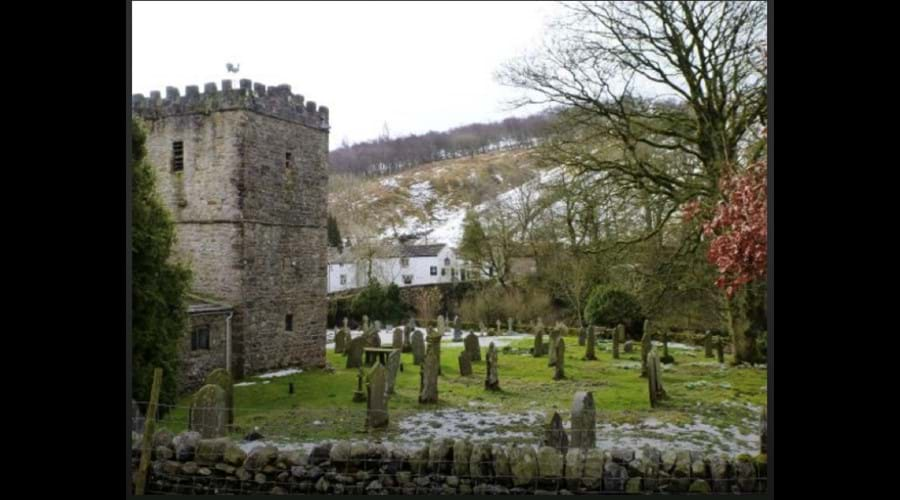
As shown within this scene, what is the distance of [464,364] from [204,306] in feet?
9.10

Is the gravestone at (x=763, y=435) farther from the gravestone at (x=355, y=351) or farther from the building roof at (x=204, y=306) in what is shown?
the building roof at (x=204, y=306)

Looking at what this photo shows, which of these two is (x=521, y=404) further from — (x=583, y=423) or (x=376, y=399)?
(x=376, y=399)

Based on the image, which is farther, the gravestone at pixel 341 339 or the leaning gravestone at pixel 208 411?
the gravestone at pixel 341 339

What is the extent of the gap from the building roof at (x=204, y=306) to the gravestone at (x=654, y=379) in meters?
4.34

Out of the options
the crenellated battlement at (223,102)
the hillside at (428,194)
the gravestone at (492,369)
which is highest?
the crenellated battlement at (223,102)

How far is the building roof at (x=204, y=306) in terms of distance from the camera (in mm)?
6605

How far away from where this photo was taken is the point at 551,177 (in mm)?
7027

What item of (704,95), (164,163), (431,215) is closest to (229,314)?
(164,163)

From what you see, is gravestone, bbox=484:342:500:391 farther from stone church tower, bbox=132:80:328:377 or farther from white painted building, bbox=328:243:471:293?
stone church tower, bbox=132:80:328:377

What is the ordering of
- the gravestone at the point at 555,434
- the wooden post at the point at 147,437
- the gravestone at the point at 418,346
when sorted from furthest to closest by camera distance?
the gravestone at the point at 418,346 < the gravestone at the point at 555,434 < the wooden post at the point at 147,437

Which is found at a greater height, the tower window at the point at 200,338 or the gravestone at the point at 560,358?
the tower window at the point at 200,338

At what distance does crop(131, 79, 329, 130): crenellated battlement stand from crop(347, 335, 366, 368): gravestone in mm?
2252

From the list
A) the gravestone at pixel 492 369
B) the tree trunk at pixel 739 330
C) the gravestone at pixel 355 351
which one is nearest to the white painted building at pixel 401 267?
the gravestone at pixel 355 351
